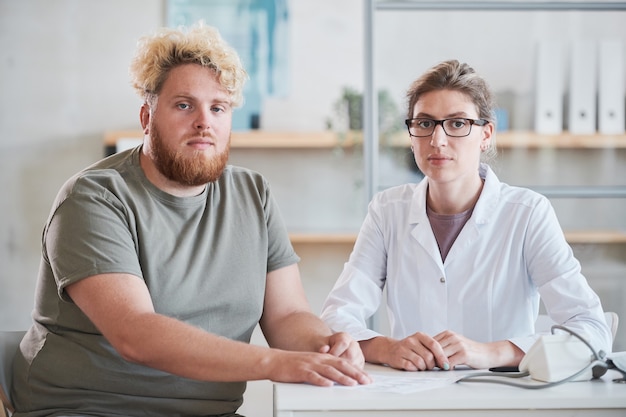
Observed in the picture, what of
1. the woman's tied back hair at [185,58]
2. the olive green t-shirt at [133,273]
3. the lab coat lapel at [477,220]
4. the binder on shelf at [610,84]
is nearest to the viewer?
the olive green t-shirt at [133,273]

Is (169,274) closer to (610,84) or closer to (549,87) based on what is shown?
(549,87)

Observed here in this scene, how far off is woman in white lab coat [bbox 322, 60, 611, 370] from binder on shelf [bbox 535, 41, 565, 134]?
5.21ft

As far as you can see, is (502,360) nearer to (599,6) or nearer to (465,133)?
(465,133)

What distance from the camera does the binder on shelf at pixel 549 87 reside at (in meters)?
3.62

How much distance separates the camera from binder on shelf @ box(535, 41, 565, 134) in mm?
3625

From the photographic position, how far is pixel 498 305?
204cm

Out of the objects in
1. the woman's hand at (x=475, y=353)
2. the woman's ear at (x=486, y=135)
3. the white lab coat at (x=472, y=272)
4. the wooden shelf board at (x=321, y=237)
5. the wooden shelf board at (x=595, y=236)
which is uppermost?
the woman's ear at (x=486, y=135)

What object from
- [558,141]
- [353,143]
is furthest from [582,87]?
[353,143]

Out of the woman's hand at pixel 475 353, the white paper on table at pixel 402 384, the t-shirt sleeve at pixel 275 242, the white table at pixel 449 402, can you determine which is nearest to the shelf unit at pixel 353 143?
the t-shirt sleeve at pixel 275 242

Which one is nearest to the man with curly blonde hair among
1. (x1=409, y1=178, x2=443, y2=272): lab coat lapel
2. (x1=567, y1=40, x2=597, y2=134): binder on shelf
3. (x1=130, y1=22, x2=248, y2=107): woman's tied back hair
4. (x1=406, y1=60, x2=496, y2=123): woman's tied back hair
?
(x1=130, y1=22, x2=248, y2=107): woman's tied back hair

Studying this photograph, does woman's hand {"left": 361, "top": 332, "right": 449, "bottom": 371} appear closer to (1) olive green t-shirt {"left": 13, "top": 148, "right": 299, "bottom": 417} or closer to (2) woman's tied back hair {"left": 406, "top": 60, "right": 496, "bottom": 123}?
(1) olive green t-shirt {"left": 13, "top": 148, "right": 299, "bottom": 417}

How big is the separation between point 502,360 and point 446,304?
0.34 metres

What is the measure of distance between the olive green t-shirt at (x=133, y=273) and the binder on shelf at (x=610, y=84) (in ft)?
7.17

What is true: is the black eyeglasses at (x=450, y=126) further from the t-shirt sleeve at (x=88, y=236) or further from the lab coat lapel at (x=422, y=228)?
the t-shirt sleeve at (x=88, y=236)
